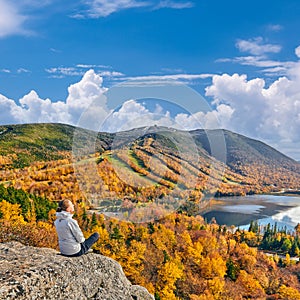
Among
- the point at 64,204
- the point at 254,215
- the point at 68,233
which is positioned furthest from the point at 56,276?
the point at 254,215

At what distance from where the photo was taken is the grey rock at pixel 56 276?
7926mm

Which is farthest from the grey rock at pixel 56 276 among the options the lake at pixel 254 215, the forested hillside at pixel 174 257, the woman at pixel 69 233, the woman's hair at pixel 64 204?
the lake at pixel 254 215

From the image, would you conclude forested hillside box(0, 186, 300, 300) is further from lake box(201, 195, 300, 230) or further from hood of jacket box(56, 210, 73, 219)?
lake box(201, 195, 300, 230)

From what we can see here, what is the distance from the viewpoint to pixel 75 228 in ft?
30.2

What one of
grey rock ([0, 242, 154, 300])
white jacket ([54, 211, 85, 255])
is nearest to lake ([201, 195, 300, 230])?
grey rock ([0, 242, 154, 300])

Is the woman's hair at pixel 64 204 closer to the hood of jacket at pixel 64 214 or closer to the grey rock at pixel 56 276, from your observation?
the hood of jacket at pixel 64 214

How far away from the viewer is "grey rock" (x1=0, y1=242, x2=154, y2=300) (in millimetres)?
7926

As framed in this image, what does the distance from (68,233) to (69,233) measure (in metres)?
0.03

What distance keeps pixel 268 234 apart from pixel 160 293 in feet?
204

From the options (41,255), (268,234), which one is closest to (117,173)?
(41,255)

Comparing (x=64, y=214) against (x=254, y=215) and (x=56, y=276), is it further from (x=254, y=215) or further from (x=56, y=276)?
(x=254, y=215)

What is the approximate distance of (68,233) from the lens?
9.24 metres

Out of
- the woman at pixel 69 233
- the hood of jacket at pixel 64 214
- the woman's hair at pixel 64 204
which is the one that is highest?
the woman's hair at pixel 64 204

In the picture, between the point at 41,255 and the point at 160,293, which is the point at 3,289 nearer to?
the point at 41,255
